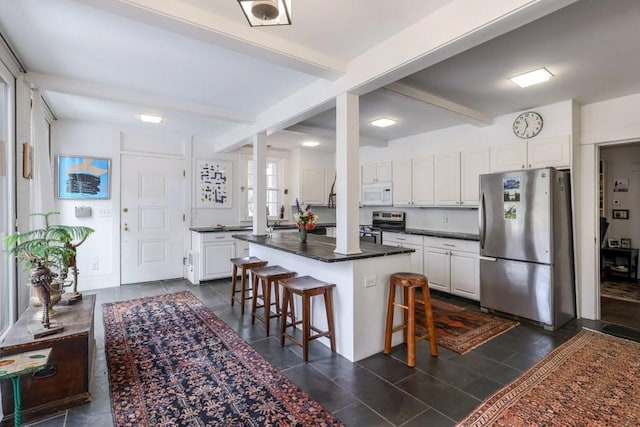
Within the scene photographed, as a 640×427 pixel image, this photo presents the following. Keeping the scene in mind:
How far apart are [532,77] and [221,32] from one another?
9.03 ft

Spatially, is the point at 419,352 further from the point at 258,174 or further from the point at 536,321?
the point at 258,174

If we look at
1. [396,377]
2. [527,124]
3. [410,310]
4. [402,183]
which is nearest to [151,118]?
[402,183]

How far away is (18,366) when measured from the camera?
163cm

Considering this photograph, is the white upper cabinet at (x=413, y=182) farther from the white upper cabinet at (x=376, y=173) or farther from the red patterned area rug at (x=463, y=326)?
the red patterned area rug at (x=463, y=326)

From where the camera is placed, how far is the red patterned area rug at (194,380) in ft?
6.40

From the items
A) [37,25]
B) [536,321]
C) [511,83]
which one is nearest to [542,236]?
[536,321]

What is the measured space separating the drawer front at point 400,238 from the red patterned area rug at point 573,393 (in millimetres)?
2261

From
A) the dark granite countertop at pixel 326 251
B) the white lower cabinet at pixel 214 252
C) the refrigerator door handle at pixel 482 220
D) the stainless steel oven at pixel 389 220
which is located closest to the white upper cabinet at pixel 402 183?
the stainless steel oven at pixel 389 220

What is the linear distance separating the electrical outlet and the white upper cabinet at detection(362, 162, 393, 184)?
326cm

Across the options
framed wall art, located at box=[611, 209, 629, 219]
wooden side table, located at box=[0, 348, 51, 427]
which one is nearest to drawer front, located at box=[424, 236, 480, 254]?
framed wall art, located at box=[611, 209, 629, 219]

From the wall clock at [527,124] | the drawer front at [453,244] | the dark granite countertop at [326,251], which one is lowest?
the drawer front at [453,244]

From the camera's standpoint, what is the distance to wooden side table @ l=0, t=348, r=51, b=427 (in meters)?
1.57

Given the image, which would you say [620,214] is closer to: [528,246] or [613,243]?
[613,243]

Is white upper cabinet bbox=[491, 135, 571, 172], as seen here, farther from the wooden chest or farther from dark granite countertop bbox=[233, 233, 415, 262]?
the wooden chest
